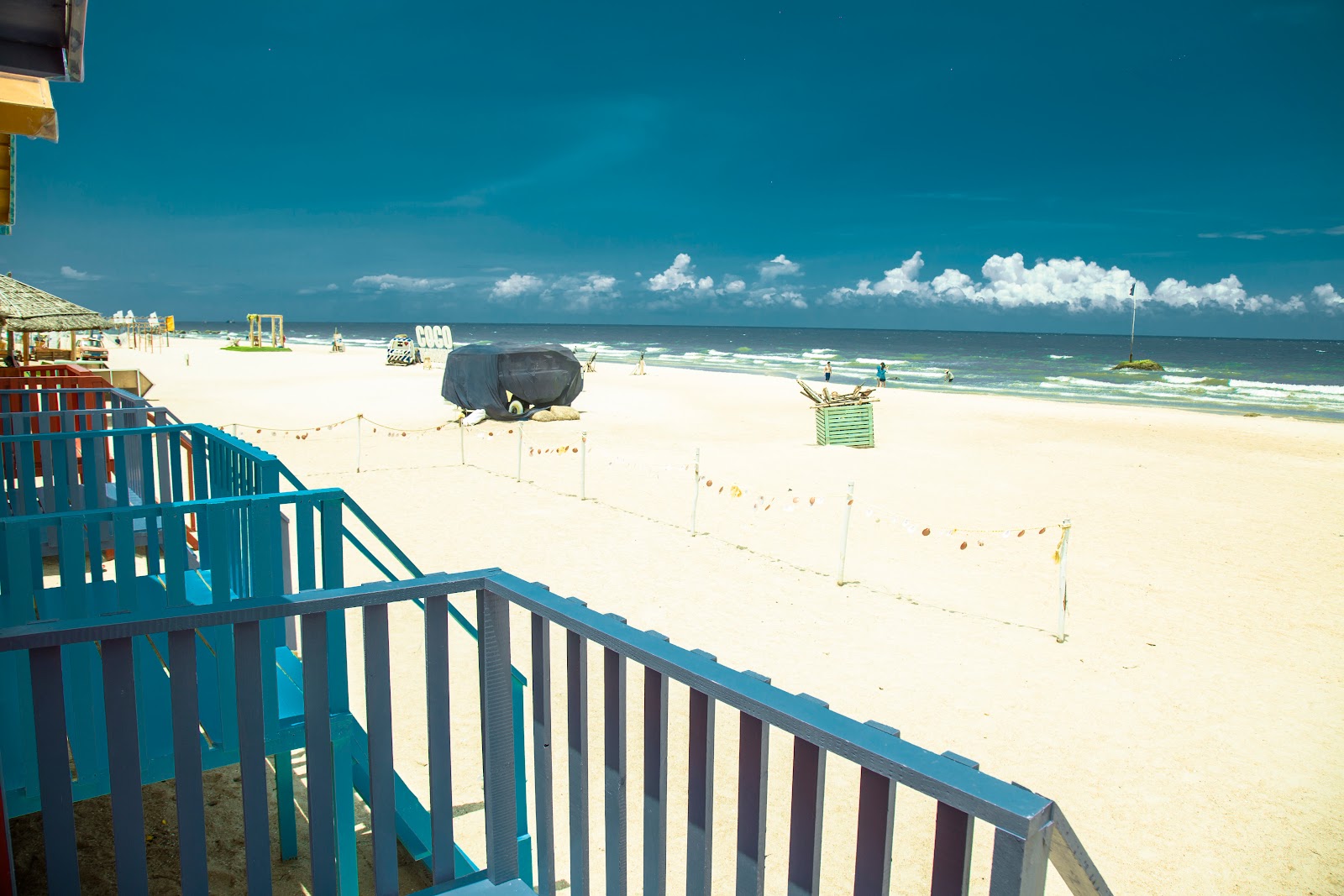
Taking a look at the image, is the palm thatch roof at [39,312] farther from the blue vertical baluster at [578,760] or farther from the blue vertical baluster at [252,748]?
the blue vertical baluster at [578,760]

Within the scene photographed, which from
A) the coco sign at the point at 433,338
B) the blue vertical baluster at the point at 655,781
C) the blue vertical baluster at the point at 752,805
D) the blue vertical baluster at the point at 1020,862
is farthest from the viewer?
the coco sign at the point at 433,338

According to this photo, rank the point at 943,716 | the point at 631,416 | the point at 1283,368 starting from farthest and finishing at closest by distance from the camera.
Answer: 1. the point at 1283,368
2. the point at 631,416
3. the point at 943,716

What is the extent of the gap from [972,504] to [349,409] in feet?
62.9

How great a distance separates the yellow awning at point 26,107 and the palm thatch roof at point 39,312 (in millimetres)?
14113

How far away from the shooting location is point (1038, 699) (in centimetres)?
646

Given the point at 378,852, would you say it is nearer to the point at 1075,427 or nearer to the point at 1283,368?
the point at 1075,427

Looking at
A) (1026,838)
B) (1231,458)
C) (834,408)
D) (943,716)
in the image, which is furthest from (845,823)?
(1231,458)

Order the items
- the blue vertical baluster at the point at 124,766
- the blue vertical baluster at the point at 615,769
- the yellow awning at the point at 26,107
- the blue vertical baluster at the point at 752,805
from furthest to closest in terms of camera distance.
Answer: the yellow awning at the point at 26,107, the blue vertical baluster at the point at 615,769, the blue vertical baluster at the point at 124,766, the blue vertical baluster at the point at 752,805

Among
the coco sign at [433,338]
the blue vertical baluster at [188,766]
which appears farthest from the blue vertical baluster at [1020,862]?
the coco sign at [433,338]

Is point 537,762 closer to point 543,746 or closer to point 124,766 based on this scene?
point 543,746

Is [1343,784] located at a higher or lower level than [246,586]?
lower

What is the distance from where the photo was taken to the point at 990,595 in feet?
29.2

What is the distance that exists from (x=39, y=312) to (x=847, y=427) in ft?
55.6

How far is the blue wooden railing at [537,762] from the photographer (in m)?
1.41
